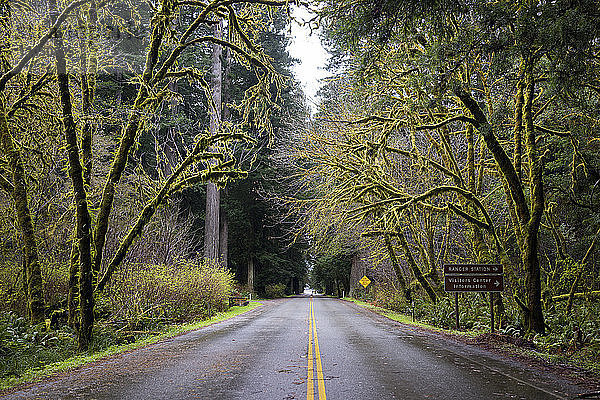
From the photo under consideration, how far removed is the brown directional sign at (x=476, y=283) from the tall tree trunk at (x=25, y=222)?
1205 cm

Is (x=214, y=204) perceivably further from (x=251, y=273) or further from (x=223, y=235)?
(x=251, y=273)

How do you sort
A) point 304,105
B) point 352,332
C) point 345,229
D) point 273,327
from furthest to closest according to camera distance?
point 345,229 → point 304,105 → point 273,327 → point 352,332

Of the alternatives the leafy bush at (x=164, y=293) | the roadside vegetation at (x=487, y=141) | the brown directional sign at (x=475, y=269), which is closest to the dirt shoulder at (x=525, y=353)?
the roadside vegetation at (x=487, y=141)

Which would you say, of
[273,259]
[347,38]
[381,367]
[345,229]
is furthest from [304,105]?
[273,259]

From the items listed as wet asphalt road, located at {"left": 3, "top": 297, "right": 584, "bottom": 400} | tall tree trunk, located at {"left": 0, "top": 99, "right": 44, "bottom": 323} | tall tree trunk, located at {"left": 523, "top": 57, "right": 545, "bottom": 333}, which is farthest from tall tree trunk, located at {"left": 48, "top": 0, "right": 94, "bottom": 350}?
tall tree trunk, located at {"left": 523, "top": 57, "right": 545, "bottom": 333}

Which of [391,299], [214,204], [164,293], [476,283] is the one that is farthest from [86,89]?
[391,299]

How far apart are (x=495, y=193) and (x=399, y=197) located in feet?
12.9

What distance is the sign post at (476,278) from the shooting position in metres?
15.5

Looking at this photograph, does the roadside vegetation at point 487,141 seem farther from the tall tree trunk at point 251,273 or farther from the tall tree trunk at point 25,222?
the tall tree trunk at point 251,273

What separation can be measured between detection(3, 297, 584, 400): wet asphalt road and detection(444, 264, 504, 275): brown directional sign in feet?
9.29

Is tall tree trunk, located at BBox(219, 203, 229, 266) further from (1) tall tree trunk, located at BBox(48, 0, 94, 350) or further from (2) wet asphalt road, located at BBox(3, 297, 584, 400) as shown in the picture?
(1) tall tree trunk, located at BBox(48, 0, 94, 350)

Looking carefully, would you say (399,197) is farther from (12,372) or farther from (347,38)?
(12,372)

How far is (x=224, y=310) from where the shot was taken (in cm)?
2712

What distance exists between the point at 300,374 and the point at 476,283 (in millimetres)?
9016
